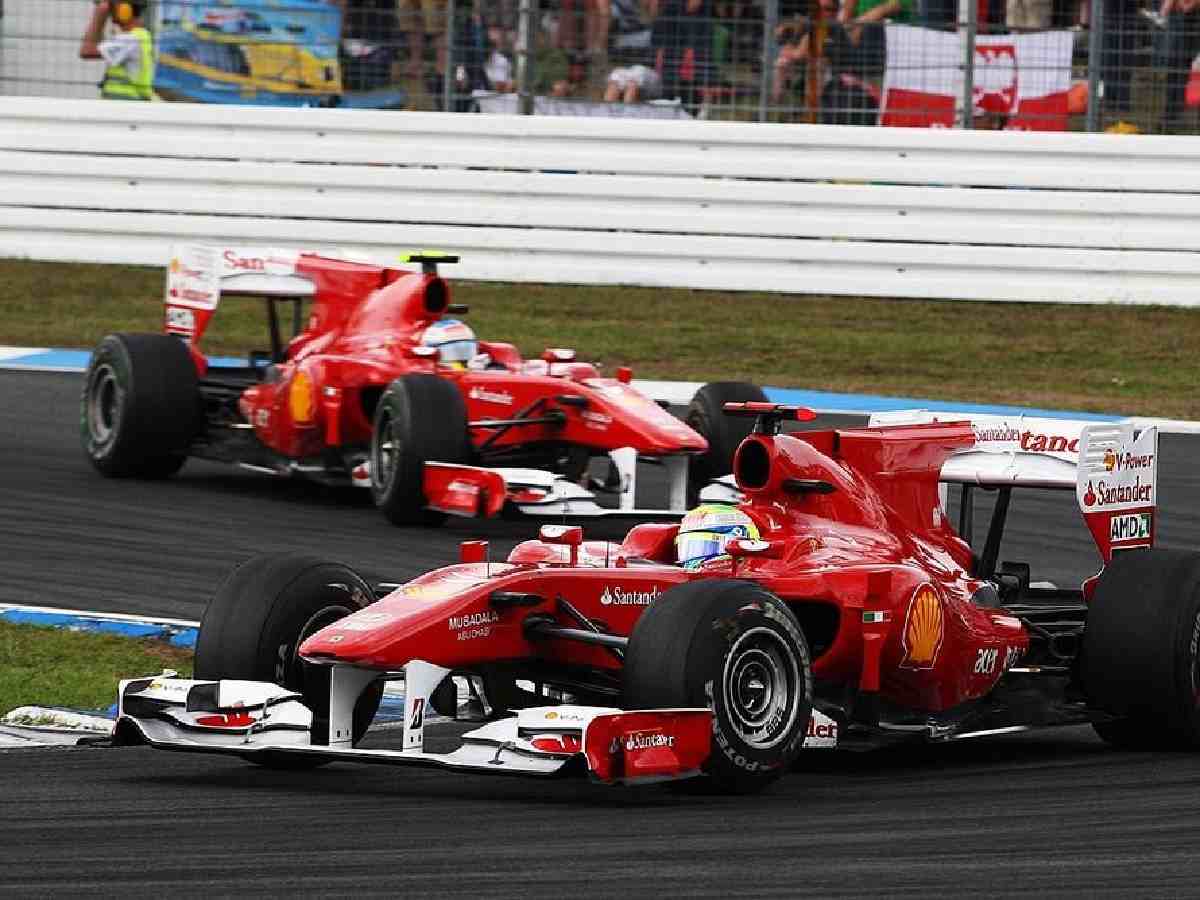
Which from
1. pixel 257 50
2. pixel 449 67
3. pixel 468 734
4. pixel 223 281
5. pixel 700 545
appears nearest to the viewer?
pixel 468 734

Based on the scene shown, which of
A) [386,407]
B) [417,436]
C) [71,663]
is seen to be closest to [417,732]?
[71,663]

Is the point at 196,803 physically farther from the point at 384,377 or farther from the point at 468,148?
the point at 468,148

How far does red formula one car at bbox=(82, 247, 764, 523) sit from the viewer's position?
1391 centimetres

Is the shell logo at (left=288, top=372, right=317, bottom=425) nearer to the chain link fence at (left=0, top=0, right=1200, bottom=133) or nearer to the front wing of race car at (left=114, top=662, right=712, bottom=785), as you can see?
the front wing of race car at (left=114, top=662, right=712, bottom=785)

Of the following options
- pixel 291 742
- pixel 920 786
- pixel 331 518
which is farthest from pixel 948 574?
pixel 331 518

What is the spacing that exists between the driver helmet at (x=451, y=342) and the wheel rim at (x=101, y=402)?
2.13 metres

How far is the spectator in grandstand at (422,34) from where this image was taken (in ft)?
75.6

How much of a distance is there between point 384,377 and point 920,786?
7307mm

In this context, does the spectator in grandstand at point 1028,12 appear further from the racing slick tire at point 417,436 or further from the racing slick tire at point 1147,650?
the racing slick tire at point 1147,650

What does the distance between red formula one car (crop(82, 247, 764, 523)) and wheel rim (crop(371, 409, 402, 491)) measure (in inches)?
0.4

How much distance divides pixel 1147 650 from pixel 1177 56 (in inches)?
519

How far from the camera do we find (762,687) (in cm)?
784

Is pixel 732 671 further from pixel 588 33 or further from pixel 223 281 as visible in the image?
pixel 588 33

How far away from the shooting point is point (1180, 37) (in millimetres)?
21219
